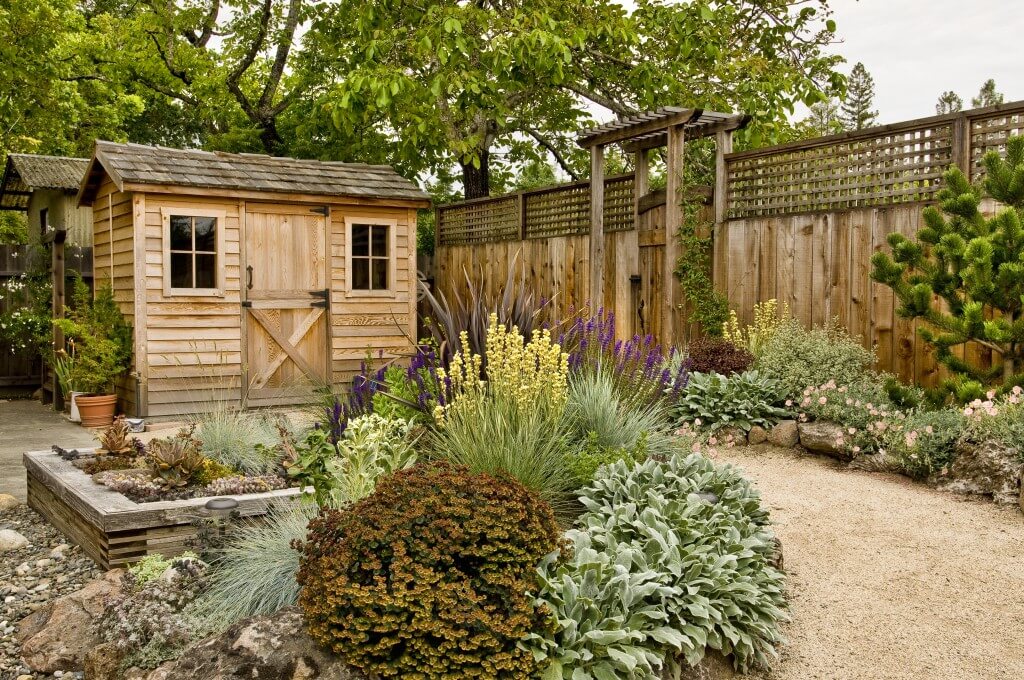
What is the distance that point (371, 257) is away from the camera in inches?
404

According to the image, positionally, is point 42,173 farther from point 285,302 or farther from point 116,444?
point 116,444

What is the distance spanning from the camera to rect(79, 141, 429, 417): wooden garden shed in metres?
8.90

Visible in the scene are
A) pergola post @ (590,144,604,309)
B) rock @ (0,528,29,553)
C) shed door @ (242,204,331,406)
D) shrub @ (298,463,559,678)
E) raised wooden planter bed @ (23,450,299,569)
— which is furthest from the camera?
pergola post @ (590,144,604,309)

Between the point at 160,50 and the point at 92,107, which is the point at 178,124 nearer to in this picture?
the point at 92,107

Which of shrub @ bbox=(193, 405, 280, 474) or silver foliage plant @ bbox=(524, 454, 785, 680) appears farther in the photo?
shrub @ bbox=(193, 405, 280, 474)

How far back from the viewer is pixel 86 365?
8930 millimetres

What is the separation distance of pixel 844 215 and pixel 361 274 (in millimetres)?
5401

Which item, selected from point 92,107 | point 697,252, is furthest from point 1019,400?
point 92,107

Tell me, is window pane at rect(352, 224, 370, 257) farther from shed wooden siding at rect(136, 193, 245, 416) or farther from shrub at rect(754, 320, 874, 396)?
shrub at rect(754, 320, 874, 396)

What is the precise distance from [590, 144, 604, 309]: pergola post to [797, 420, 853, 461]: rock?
12.3 ft

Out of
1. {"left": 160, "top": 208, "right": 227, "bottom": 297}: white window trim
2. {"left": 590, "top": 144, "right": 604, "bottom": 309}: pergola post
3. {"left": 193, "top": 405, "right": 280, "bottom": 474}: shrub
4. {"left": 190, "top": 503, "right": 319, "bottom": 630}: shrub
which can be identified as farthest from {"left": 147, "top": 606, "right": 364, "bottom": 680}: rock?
{"left": 590, "top": 144, "right": 604, "bottom": 309}: pergola post

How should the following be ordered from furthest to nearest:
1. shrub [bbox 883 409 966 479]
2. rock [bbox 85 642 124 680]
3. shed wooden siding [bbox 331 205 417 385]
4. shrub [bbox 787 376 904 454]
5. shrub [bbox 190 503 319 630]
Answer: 1. shed wooden siding [bbox 331 205 417 385]
2. shrub [bbox 787 376 904 454]
3. shrub [bbox 883 409 966 479]
4. shrub [bbox 190 503 319 630]
5. rock [bbox 85 642 124 680]

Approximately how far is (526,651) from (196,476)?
256 centimetres

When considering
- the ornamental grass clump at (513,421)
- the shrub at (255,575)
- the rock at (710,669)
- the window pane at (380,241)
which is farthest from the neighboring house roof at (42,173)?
the rock at (710,669)
